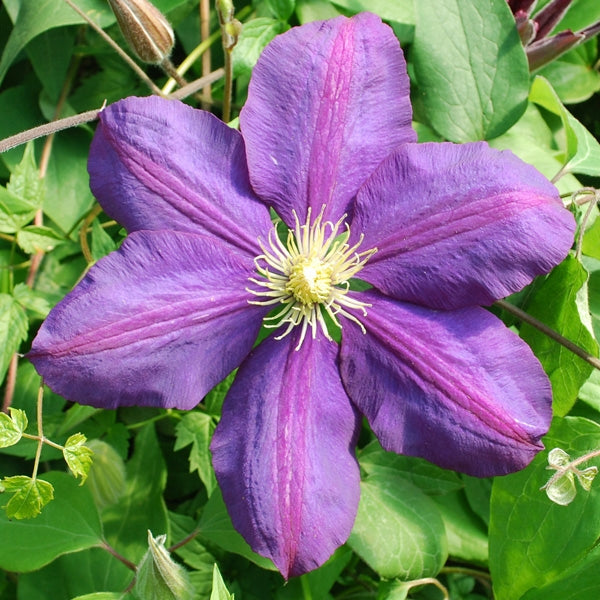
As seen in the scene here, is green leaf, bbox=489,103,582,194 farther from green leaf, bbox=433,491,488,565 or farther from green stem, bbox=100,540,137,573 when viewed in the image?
green stem, bbox=100,540,137,573

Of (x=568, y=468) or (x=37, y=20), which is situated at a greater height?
(x=37, y=20)

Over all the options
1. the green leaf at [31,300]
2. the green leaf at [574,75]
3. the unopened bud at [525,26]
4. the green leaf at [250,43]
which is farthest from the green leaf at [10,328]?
the green leaf at [574,75]

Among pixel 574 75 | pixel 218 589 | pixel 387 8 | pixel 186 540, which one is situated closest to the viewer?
pixel 218 589

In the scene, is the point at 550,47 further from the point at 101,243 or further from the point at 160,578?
the point at 160,578

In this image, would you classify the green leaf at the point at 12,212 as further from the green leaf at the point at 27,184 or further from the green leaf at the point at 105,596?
the green leaf at the point at 105,596

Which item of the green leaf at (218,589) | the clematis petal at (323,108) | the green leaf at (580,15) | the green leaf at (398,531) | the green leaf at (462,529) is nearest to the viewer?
the green leaf at (218,589)

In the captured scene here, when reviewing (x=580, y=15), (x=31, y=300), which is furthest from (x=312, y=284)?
(x=580, y=15)

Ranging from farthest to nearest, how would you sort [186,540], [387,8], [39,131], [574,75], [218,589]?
1. [574,75]
2. [387,8]
3. [186,540]
4. [39,131]
5. [218,589]

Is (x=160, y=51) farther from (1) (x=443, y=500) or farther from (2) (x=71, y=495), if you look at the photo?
(1) (x=443, y=500)
